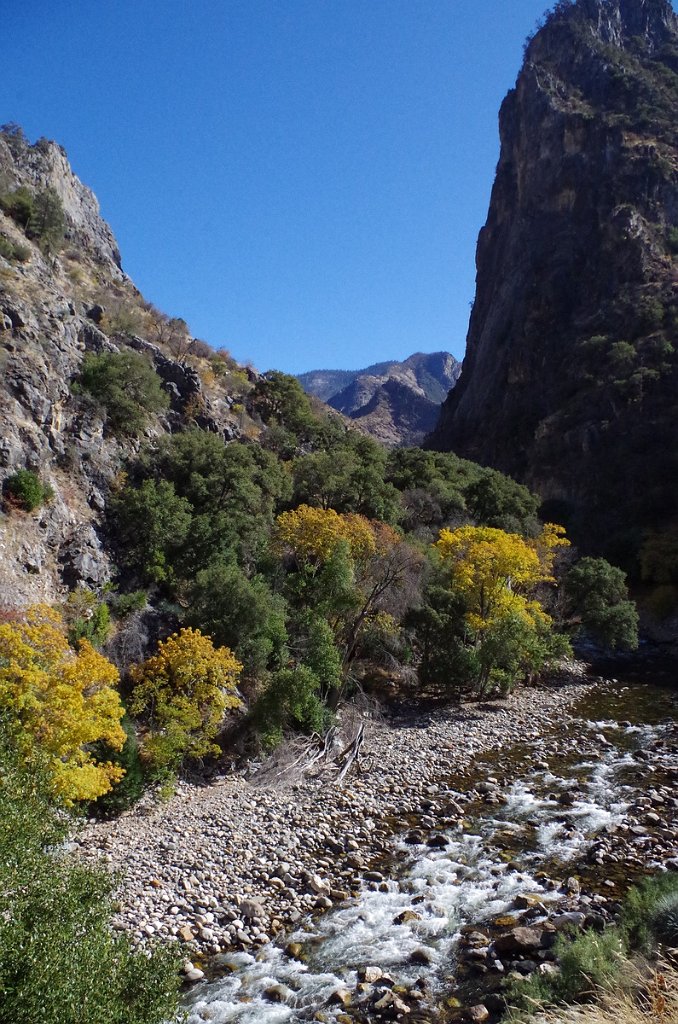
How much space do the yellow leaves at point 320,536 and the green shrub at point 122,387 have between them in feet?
30.0

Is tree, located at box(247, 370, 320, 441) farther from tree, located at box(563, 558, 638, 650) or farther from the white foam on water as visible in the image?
the white foam on water

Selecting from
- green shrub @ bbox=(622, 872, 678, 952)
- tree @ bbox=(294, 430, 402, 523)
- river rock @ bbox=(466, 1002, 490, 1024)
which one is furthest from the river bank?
tree @ bbox=(294, 430, 402, 523)

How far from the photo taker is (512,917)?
11.2 metres

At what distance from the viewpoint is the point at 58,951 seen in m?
5.89

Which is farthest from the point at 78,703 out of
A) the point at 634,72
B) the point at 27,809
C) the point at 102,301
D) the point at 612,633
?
the point at 634,72

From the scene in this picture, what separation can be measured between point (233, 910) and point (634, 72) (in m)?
111

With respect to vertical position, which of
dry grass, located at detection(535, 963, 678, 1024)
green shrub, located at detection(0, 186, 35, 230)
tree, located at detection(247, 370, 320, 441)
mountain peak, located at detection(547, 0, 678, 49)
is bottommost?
dry grass, located at detection(535, 963, 678, 1024)

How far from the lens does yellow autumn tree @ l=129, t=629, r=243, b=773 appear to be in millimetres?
16703

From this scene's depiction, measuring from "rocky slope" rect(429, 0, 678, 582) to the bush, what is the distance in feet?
157

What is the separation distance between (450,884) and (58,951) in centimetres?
910

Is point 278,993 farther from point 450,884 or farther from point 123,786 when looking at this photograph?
point 123,786

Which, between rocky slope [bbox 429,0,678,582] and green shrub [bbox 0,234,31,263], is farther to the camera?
rocky slope [bbox 429,0,678,582]

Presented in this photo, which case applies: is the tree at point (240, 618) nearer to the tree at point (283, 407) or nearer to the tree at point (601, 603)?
the tree at point (601, 603)

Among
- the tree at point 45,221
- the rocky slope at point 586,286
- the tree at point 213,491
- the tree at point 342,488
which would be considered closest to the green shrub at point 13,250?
the tree at point 45,221
